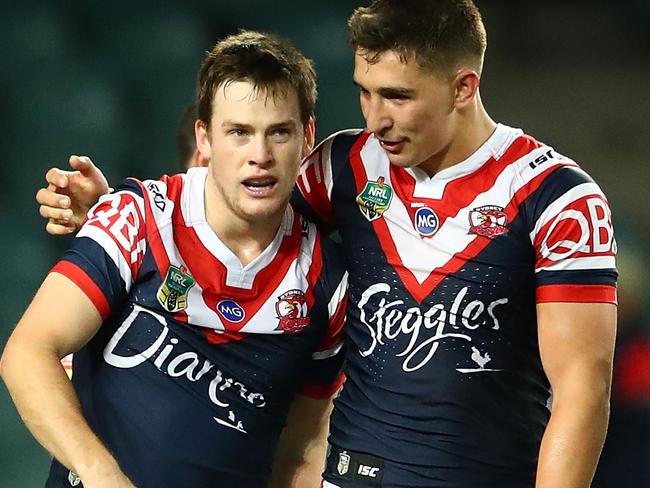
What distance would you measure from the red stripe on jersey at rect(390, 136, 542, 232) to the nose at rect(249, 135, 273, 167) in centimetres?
22

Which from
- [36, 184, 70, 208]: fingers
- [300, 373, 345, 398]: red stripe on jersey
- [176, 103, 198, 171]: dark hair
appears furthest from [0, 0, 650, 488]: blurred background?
[300, 373, 345, 398]: red stripe on jersey

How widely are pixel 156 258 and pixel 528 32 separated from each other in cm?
197

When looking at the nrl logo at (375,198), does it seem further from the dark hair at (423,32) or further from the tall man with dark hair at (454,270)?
the dark hair at (423,32)

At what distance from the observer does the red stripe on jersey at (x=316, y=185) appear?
183 cm

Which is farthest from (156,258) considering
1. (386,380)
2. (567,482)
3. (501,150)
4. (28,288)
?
(28,288)

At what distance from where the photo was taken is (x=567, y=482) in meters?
1.50

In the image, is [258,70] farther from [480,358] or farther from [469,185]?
[480,358]

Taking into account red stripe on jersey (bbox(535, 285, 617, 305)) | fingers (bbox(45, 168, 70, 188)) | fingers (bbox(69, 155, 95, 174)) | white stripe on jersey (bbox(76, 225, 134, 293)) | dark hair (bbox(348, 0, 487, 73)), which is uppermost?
dark hair (bbox(348, 0, 487, 73))

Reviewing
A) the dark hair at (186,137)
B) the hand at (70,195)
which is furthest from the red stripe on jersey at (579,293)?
the dark hair at (186,137)

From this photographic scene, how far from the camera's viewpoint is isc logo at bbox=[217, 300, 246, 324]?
68.0 inches

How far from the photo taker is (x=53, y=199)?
181cm

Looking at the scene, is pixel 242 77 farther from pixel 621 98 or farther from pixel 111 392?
pixel 621 98

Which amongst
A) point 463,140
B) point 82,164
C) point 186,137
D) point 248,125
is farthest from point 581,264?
point 186,137

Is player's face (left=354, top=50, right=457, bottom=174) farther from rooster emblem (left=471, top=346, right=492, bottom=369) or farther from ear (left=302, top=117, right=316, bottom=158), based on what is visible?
rooster emblem (left=471, top=346, right=492, bottom=369)
